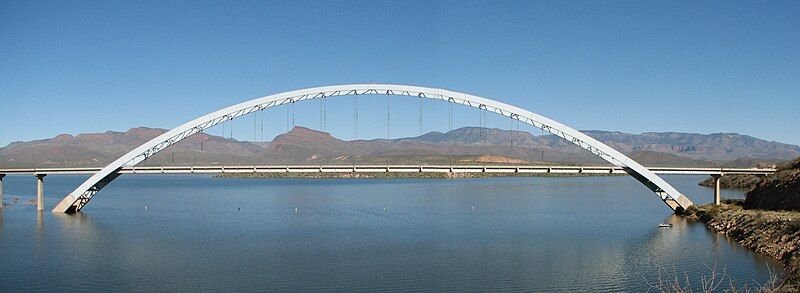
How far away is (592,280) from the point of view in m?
25.1

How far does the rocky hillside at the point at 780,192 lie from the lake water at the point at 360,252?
180 inches

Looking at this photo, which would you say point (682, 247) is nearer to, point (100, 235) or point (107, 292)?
point (107, 292)

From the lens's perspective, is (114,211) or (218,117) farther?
(114,211)

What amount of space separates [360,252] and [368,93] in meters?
15.8

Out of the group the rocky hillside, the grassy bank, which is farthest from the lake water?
the rocky hillside

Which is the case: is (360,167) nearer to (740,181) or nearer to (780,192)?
(780,192)

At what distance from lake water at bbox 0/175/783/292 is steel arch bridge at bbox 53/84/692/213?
2.04 metres

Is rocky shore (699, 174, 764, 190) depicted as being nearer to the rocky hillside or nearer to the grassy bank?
the rocky hillside

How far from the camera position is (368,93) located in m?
44.4

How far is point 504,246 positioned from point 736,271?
950 centimetres

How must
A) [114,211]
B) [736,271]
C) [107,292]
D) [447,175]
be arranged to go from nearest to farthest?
[107,292]
[736,271]
[114,211]
[447,175]

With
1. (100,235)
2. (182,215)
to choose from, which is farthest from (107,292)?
(182,215)

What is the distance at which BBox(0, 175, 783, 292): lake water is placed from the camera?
24.5 meters

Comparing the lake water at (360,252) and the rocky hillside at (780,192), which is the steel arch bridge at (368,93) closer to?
the lake water at (360,252)
